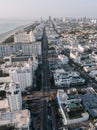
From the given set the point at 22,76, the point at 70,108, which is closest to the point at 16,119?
the point at 70,108

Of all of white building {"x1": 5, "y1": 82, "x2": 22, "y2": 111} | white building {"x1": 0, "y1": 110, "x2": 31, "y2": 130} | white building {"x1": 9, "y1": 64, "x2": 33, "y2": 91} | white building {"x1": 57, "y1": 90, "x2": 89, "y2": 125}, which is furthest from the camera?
white building {"x1": 9, "y1": 64, "x2": 33, "y2": 91}

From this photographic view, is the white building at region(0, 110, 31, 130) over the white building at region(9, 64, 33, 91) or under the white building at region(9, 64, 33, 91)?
under

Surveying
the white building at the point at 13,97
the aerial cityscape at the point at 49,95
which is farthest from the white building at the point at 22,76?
the white building at the point at 13,97

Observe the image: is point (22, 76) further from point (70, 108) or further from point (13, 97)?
point (70, 108)

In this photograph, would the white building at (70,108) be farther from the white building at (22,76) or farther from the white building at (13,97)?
the white building at (22,76)

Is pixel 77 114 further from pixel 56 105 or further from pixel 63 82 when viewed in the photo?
pixel 63 82

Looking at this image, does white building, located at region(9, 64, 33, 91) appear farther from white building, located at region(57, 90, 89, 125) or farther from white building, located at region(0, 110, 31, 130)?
white building, located at region(0, 110, 31, 130)

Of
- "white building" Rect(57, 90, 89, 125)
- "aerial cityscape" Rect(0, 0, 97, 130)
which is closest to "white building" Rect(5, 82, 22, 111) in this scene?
"aerial cityscape" Rect(0, 0, 97, 130)

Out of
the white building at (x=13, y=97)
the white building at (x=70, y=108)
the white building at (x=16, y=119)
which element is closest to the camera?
the white building at (x=16, y=119)
